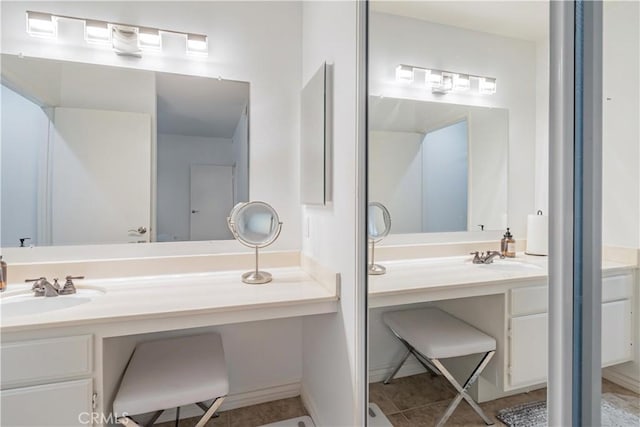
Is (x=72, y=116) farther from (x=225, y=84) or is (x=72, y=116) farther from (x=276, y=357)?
(x=276, y=357)

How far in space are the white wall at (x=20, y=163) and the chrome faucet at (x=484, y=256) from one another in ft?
6.71

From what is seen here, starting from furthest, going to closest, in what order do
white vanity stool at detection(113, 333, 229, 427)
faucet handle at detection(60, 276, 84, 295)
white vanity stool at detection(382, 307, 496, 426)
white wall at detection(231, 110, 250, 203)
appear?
white wall at detection(231, 110, 250, 203), faucet handle at detection(60, 276, 84, 295), white vanity stool at detection(113, 333, 229, 427), white vanity stool at detection(382, 307, 496, 426)

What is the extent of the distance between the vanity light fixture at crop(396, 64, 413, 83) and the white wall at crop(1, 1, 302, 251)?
1.00m

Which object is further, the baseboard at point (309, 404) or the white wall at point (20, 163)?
the baseboard at point (309, 404)

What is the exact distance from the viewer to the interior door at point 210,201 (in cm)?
187

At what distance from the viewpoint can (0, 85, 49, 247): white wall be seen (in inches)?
61.1

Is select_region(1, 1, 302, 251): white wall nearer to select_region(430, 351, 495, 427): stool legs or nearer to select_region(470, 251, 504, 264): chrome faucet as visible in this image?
select_region(430, 351, 495, 427): stool legs

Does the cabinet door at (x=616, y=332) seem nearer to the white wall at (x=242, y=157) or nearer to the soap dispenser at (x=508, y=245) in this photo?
the soap dispenser at (x=508, y=245)

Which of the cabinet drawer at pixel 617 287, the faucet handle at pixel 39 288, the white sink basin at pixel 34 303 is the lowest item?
the white sink basin at pixel 34 303

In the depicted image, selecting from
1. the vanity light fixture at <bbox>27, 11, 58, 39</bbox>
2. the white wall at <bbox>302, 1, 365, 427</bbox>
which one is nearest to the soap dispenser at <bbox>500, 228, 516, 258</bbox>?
the white wall at <bbox>302, 1, 365, 427</bbox>

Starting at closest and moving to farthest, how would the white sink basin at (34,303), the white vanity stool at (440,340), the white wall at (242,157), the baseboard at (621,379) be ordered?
the baseboard at (621,379)
the white vanity stool at (440,340)
the white sink basin at (34,303)
the white wall at (242,157)

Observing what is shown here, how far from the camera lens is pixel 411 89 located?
1.08m

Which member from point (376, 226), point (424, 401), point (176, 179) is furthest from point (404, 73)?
point (176, 179)

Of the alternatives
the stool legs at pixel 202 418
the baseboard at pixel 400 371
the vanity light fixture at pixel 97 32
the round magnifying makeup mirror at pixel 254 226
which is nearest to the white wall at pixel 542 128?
the baseboard at pixel 400 371
